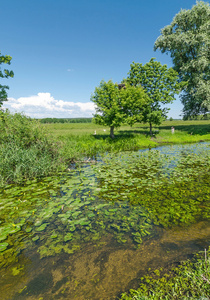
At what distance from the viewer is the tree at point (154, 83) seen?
84.2 ft

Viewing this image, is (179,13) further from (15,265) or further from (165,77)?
(15,265)

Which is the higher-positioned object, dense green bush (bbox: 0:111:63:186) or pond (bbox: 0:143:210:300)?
dense green bush (bbox: 0:111:63:186)

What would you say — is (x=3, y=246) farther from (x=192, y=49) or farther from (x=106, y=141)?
(x=192, y=49)

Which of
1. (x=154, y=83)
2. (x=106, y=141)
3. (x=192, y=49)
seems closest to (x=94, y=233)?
(x=106, y=141)

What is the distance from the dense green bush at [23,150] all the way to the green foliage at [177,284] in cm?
807

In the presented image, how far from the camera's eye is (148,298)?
2.82m

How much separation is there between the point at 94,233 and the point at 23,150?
7669 millimetres

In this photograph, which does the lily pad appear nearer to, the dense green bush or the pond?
the pond

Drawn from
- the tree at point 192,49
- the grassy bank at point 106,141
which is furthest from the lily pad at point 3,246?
the tree at point 192,49

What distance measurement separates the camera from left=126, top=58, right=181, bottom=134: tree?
25.7m

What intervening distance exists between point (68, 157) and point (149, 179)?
22.7ft

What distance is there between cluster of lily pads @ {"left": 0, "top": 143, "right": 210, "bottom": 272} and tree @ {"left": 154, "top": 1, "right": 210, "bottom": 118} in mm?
24653

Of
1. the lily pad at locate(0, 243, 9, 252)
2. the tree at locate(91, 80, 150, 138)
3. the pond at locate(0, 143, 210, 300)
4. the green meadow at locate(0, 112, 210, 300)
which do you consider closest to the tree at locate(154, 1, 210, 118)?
the tree at locate(91, 80, 150, 138)

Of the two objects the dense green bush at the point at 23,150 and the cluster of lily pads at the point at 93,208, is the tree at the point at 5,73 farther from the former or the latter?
the cluster of lily pads at the point at 93,208
